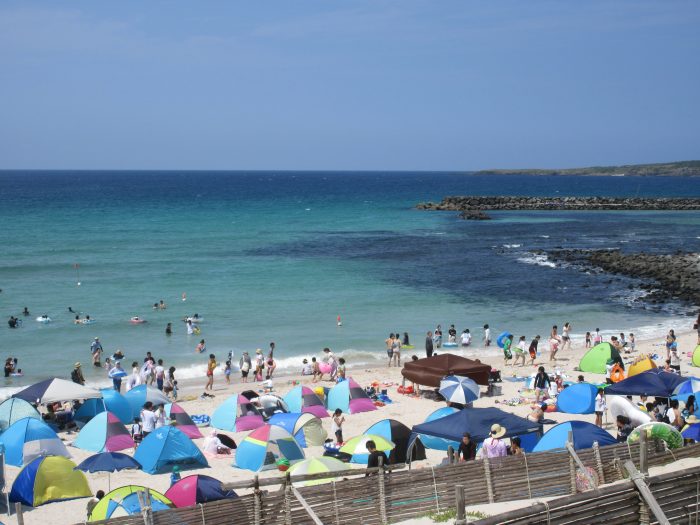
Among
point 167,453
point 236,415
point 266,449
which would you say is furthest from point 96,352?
point 266,449

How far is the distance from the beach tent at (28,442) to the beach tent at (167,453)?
1.91 m

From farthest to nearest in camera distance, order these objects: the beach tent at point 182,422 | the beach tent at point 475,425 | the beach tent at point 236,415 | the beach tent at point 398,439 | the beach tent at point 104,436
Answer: the beach tent at point 236,415 < the beach tent at point 182,422 < the beach tent at point 104,436 < the beach tent at point 398,439 < the beach tent at point 475,425

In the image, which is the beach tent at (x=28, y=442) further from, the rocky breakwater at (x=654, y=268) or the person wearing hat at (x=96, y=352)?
the rocky breakwater at (x=654, y=268)

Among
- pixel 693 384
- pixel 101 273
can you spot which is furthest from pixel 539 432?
pixel 101 273

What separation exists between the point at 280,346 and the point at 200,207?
82251 millimetres

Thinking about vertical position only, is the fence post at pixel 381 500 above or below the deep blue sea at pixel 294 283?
above

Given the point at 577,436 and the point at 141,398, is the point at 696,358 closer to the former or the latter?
the point at 577,436

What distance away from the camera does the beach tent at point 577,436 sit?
14180mm

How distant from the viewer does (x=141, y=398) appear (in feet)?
66.9

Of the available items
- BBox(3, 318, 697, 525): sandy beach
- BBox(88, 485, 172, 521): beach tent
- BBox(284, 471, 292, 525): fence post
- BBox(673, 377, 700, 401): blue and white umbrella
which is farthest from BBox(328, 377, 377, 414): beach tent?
BBox(284, 471, 292, 525): fence post

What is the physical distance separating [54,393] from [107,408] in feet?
4.74

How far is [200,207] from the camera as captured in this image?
364 ft

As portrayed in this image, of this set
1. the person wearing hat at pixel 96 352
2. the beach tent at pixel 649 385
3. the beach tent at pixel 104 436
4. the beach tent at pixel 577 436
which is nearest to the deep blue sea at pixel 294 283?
the person wearing hat at pixel 96 352

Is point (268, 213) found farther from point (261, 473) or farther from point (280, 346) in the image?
point (261, 473)
